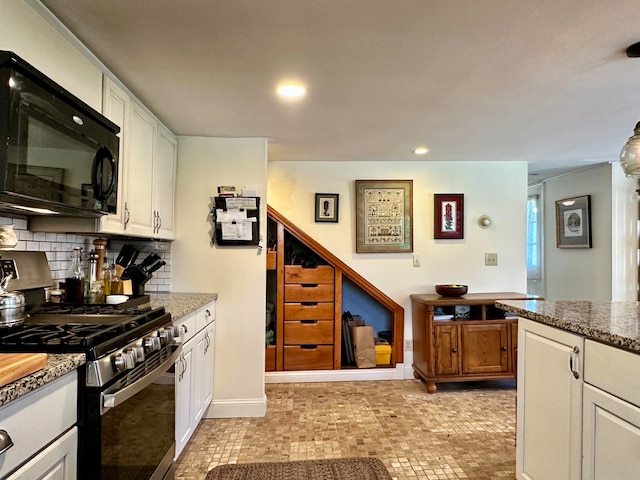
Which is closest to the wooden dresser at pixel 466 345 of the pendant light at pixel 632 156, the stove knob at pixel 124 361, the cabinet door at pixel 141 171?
the pendant light at pixel 632 156

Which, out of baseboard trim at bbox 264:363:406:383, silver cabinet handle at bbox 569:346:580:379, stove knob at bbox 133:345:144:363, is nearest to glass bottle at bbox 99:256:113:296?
stove knob at bbox 133:345:144:363

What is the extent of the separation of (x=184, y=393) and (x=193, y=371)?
184 mm

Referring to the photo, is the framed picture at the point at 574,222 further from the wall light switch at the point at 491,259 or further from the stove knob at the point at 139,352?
the stove knob at the point at 139,352

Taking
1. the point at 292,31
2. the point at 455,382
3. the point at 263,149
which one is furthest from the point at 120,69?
the point at 455,382

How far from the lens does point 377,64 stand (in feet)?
5.95

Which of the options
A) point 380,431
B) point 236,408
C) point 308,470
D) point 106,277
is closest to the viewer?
point 308,470

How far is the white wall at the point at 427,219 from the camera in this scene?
388 cm

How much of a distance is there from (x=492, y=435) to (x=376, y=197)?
2228 mm

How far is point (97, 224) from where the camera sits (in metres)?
1.88

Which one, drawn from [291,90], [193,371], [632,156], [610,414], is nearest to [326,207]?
[291,90]

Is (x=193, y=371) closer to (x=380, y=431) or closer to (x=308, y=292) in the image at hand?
(x=380, y=431)

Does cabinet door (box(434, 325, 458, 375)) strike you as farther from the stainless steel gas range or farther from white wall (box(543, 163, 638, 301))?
the stainless steel gas range

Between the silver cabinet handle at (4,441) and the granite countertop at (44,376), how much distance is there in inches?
2.7

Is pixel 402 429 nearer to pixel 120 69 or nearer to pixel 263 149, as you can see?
pixel 263 149
